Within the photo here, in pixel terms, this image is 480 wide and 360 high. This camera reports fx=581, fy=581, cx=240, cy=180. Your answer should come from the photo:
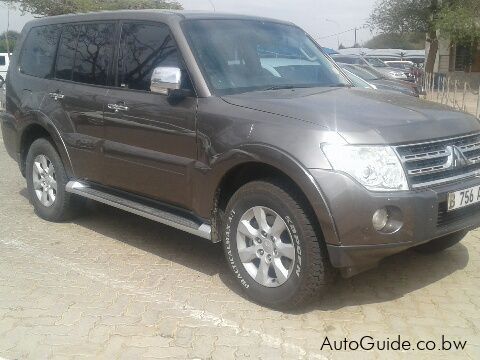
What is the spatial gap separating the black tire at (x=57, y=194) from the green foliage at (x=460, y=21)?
2123cm

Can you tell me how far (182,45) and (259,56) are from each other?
25.1 inches

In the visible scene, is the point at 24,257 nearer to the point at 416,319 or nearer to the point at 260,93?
the point at 260,93

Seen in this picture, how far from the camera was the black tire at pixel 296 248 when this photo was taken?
3508 mm

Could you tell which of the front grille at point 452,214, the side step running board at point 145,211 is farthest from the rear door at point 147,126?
the front grille at point 452,214

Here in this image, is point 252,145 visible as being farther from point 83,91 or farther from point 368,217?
point 83,91

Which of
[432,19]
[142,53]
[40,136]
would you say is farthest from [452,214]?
[432,19]

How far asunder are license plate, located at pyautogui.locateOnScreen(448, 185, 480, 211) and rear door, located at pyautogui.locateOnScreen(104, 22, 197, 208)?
68.1 inches

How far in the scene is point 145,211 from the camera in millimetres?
4531

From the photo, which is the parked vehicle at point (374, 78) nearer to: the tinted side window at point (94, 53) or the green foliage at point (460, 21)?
the tinted side window at point (94, 53)

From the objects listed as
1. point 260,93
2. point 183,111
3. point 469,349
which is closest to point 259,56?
point 260,93

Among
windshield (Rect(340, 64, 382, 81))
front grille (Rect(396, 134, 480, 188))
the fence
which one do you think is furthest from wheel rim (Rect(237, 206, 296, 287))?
windshield (Rect(340, 64, 382, 81))

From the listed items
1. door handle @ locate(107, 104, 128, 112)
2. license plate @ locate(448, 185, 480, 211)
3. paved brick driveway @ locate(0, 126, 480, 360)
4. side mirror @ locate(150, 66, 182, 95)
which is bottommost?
paved brick driveway @ locate(0, 126, 480, 360)

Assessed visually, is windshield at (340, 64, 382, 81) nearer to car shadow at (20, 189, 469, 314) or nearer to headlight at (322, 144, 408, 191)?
car shadow at (20, 189, 469, 314)

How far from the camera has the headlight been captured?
11.0 feet
